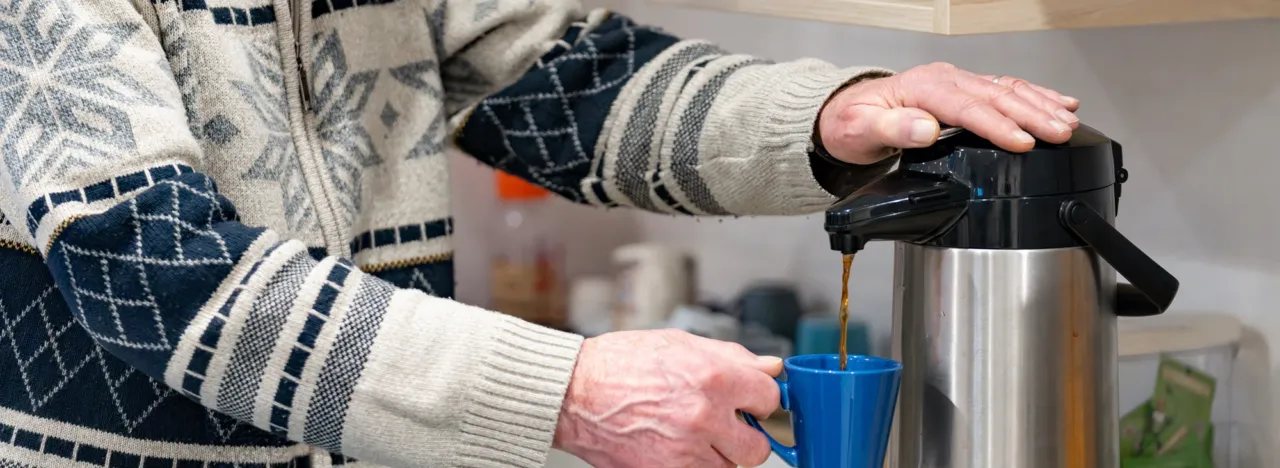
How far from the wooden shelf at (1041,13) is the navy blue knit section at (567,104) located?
0.66 feet

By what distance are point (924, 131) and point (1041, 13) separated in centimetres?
24

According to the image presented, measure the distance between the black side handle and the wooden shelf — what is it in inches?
10.3

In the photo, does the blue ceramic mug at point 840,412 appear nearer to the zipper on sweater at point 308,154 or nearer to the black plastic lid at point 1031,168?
the black plastic lid at point 1031,168

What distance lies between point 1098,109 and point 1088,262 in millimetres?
537

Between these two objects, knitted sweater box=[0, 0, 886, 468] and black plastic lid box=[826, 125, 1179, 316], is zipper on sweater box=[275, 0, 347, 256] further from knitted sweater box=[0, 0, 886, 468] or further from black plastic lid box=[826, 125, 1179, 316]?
black plastic lid box=[826, 125, 1179, 316]

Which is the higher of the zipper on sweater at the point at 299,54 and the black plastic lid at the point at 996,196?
the zipper on sweater at the point at 299,54

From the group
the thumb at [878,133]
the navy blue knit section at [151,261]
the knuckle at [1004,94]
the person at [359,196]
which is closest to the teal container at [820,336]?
the person at [359,196]

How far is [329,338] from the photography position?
71 cm

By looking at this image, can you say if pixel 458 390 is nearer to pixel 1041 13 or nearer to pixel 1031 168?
pixel 1031 168

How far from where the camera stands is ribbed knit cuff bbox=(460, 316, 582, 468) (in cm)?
71

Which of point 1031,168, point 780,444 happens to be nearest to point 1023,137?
point 1031,168

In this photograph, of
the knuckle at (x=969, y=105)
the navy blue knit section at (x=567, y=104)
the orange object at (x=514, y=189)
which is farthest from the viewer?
the orange object at (x=514, y=189)

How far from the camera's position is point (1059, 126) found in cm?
74

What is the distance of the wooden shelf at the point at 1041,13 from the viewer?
0.93m
